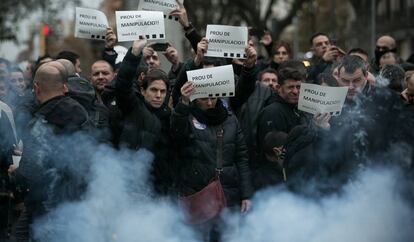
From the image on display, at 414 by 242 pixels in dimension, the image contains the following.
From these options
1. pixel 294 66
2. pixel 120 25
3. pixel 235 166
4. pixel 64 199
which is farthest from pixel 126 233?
pixel 294 66

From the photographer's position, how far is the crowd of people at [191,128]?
21.7 feet

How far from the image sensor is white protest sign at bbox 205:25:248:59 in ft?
25.8

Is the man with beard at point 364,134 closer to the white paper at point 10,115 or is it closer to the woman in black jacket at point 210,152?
the woman in black jacket at point 210,152

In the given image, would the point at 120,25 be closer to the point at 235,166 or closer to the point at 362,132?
the point at 235,166

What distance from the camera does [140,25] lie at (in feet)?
25.2

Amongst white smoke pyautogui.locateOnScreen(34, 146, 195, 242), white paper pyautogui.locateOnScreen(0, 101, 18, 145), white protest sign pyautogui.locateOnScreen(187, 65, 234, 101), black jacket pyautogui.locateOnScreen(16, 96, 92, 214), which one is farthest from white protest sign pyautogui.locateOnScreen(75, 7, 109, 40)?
black jacket pyautogui.locateOnScreen(16, 96, 92, 214)

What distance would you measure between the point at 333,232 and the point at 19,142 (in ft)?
9.54

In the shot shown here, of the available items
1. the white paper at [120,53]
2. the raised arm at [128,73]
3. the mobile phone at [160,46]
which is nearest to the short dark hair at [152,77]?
the raised arm at [128,73]

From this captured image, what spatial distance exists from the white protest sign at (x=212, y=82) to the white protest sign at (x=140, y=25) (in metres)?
0.51

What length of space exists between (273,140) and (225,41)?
0.96m

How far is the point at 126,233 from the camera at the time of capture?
6.89 meters

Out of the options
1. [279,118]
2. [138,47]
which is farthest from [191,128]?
[279,118]

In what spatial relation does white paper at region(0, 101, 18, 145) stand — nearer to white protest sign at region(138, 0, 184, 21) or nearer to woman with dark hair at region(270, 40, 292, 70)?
white protest sign at region(138, 0, 184, 21)

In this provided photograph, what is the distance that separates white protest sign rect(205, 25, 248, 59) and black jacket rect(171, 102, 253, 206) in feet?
1.91
